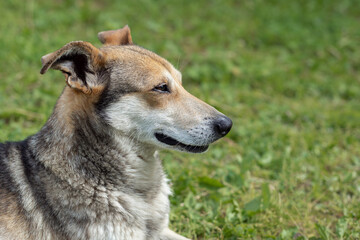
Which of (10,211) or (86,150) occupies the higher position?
(86,150)

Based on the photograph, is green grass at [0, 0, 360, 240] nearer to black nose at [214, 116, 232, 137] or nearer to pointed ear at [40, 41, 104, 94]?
black nose at [214, 116, 232, 137]

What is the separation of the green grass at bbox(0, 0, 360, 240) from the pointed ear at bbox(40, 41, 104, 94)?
5.37 ft

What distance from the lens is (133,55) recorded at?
3.53 meters

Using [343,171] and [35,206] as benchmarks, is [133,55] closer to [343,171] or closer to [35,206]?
[35,206]

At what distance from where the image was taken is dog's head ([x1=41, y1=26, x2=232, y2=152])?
332 cm

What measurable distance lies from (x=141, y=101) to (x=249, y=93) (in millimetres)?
3768

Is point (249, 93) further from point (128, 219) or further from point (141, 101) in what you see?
point (128, 219)

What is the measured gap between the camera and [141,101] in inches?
134

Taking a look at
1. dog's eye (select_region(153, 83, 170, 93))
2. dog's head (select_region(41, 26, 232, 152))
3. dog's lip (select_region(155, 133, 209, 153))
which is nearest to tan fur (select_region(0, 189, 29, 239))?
dog's head (select_region(41, 26, 232, 152))

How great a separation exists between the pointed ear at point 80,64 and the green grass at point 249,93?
1.64 meters

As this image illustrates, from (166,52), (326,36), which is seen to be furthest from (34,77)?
(326,36)

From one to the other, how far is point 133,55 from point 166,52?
166 inches

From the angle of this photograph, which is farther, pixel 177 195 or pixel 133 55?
pixel 177 195

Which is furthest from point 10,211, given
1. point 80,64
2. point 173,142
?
point 173,142
